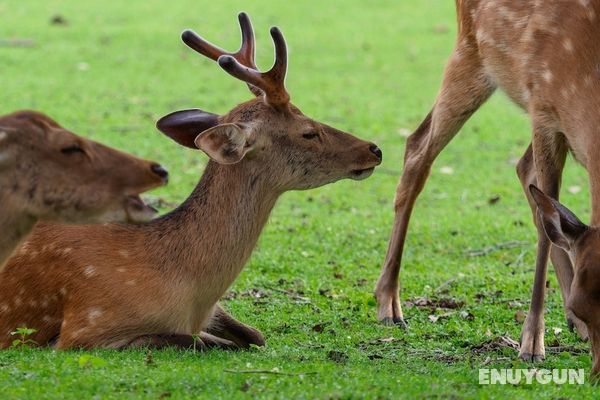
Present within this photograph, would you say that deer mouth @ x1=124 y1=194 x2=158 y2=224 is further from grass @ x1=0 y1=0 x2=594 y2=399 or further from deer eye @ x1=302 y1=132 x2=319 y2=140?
deer eye @ x1=302 y1=132 x2=319 y2=140

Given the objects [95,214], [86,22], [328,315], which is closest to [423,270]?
[328,315]

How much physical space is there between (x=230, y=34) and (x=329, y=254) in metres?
8.90

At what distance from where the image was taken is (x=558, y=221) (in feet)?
17.5

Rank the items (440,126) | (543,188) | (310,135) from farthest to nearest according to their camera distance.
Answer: (440,126)
(543,188)
(310,135)

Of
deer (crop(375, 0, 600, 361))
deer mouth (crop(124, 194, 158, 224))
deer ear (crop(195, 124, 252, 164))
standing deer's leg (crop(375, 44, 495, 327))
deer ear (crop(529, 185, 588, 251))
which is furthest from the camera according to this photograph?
standing deer's leg (crop(375, 44, 495, 327))

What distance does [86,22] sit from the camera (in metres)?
17.7

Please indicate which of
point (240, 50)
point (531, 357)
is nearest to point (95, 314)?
point (240, 50)

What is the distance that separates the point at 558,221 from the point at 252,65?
1.84m

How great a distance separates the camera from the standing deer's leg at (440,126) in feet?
23.5

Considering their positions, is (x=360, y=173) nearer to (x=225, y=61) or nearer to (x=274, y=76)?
(x=274, y=76)

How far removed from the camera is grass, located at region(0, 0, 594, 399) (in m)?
5.11

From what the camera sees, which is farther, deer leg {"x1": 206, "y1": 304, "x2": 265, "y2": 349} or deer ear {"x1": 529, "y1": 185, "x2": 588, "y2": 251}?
deer leg {"x1": 206, "y1": 304, "x2": 265, "y2": 349}

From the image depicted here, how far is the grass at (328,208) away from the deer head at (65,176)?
653 mm

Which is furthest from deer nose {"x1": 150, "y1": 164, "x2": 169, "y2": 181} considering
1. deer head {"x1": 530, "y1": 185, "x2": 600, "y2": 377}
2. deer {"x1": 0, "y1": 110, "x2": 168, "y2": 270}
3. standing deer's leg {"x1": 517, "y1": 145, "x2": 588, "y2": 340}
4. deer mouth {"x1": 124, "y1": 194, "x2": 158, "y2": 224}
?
standing deer's leg {"x1": 517, "y1": 145, "x2": 588, "y2": 340}
